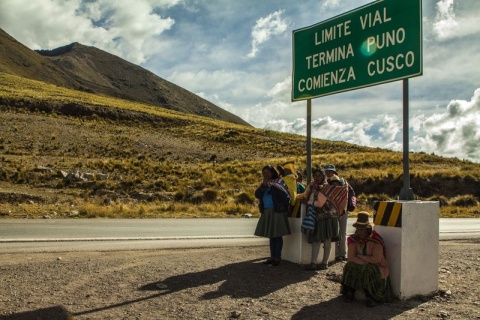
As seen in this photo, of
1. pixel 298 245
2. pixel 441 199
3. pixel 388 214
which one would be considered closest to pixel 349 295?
pixel 388 214

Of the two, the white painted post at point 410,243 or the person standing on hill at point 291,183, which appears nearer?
the white painted post at point 410,243

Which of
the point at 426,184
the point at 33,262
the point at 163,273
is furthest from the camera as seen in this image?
the point at 426,184

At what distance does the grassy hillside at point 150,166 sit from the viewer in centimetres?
2397

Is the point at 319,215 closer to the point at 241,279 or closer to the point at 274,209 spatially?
the point at 274,209

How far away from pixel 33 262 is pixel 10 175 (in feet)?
78.9

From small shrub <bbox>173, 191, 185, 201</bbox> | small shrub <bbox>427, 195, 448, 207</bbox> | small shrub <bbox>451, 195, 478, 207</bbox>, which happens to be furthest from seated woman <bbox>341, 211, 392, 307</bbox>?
small shrub <bbox>451, 195, 478, 207</bbox>

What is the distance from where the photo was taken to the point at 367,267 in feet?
20.5

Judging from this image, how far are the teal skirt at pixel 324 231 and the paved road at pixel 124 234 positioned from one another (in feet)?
13.1

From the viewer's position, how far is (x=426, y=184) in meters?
35.1

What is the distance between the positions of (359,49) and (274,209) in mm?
2938

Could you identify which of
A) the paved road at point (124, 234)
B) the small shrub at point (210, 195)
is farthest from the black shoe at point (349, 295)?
the small shrub at point (210, 195)

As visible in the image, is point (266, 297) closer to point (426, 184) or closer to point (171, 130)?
point (426, 184)

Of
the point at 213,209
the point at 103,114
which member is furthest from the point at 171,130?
the point at 213,209

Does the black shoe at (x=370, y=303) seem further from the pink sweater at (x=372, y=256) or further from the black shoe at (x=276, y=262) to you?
the black shoe at (x=276, y=262)
